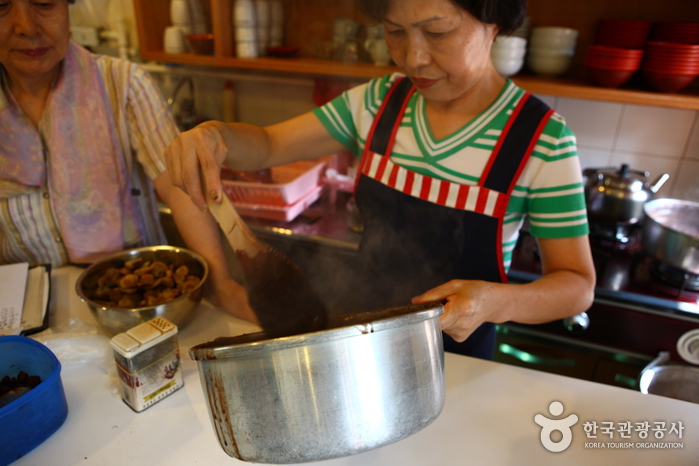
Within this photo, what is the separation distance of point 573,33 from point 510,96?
0.96 metres

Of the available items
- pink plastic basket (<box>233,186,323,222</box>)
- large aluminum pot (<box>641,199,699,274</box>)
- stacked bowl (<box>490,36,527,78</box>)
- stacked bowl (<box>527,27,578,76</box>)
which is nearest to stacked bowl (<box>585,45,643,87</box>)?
stacked bowl (<box>527,27,578,76</box>)

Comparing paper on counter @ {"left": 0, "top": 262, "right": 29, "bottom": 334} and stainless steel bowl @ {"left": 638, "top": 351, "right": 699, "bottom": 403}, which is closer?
paper on counter @ {"left": 0, "top": 262, "right": 29, "bottom": 334}

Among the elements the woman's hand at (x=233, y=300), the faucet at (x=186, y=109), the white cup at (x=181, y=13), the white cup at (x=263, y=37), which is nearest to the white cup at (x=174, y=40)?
the white cup at (x=181, y=13)

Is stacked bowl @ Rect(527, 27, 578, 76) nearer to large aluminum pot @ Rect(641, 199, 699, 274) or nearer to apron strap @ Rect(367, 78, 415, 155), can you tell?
large aluminum pot @ Rect(641, 199, 699, 274)

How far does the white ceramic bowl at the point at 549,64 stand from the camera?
1.81 m

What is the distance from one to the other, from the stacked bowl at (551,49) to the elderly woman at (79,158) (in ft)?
4.78

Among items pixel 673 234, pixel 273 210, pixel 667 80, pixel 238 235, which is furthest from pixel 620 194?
pixel 238 235

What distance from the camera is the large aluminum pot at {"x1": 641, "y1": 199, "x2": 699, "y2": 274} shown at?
1.51 meters

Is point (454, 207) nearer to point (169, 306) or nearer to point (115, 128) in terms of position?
point (169, 306)

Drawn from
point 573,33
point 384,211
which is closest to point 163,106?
point 384,211

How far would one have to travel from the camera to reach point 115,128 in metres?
1.37

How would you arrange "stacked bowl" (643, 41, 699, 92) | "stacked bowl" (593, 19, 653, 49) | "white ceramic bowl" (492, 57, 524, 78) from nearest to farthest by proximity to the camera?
"stacked bowl" (643, 41, 699, 92) → "stacked bowl" (593, 19, 653, 49) → "white ceramic bowl" (492, 57, 524, 78)

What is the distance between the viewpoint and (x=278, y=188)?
1.99 metres

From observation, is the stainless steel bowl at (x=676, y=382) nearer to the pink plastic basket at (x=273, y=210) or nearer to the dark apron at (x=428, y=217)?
the dark apron at (x=428, y=217)
